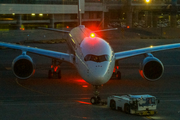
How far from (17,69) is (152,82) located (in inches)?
319

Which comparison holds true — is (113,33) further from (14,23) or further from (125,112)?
(125,112)

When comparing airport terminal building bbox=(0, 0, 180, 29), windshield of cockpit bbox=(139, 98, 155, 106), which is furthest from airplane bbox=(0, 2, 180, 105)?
airport terminal building bbox=(0, 0, 180, 29)

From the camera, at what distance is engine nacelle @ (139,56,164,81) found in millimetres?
18562

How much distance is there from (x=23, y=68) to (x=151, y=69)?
740cm

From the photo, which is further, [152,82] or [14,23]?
[14,23]

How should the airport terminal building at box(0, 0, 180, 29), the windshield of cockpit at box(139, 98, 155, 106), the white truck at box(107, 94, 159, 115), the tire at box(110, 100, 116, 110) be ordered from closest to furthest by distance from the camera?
the white truck at box(107, 94, 159, 115) → the windshield of cockpit at box(139, 98, 155, 106) → the tire at box(110, 100, 116, 110) → the airport terminal building at box(0, 0, 180, 29)

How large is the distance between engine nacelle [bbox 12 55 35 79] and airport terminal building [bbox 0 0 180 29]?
149 ft

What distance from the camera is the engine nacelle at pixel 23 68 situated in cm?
1855

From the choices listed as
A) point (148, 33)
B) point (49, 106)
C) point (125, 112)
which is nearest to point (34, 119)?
point (49, 106)

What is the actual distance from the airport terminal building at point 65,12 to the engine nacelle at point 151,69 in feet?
155

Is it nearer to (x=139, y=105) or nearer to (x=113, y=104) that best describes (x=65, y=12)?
(x=113, y=104)

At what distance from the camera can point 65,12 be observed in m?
72.0

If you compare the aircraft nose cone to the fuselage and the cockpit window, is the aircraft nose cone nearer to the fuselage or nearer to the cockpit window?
the fuselage

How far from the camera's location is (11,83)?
19.3m
